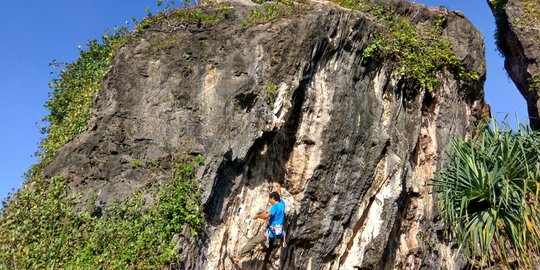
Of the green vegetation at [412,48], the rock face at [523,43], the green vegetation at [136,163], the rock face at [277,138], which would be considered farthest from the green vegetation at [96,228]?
the rock face at [523,43]

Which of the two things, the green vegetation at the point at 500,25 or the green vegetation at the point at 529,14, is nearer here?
the green vegetation at the point at 529,14

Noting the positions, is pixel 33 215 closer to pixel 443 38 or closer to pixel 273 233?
pixel 273 233

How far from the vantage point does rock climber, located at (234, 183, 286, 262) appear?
9.48 metres

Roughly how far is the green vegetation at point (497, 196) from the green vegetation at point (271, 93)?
16.1ft

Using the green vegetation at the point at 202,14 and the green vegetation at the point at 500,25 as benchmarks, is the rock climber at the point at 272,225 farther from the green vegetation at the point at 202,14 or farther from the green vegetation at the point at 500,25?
the green vegetation at the point at 500,25

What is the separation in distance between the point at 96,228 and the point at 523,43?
18.5m

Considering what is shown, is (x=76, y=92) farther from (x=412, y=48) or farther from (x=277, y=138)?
(x=412, y=48)

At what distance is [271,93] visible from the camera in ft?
33.3

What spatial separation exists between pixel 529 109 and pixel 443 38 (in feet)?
29.3

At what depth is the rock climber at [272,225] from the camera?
948cm

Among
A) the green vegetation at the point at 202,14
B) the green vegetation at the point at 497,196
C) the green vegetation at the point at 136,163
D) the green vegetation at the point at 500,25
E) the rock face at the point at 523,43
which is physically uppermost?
the green vegetation at the point at 500,25

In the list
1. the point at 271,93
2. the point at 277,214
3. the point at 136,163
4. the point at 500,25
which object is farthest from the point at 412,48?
the point at 500,25

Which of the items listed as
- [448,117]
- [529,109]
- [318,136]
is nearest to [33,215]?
[318,136]

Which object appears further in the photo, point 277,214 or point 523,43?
point 523,43
